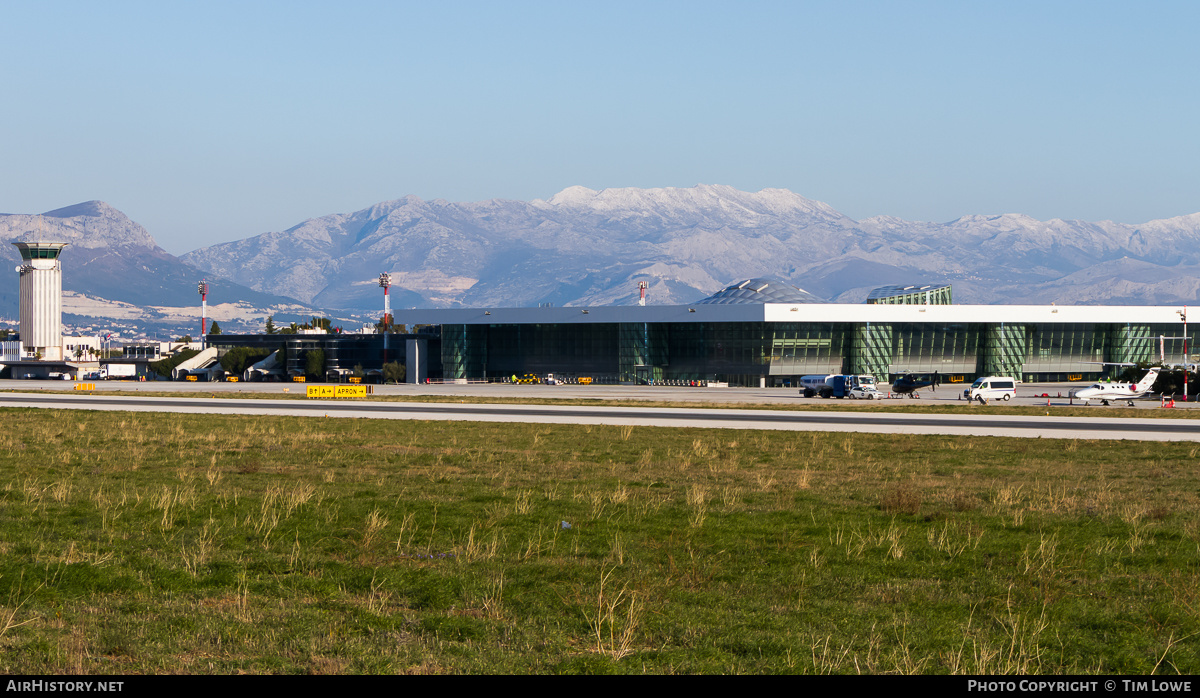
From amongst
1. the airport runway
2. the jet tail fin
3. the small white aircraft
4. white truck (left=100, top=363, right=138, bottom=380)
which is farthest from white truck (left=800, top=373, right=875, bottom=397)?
white truck (left=100, top=363, right=138, bottom=380)

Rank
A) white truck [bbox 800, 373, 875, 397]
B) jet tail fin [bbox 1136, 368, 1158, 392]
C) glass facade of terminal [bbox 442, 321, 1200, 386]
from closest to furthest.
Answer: jet tail fin [bbox 1136, 368, 1158, 392] < white truck [bbox 800, 373, 875, 397] < glass facade of terminal [bbox 442, 321, 1200, 386]

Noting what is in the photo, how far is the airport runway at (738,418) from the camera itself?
147ft

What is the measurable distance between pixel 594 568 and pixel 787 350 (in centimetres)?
11486

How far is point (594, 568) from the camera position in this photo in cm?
1518

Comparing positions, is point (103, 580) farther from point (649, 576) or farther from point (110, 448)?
point (110, 448)

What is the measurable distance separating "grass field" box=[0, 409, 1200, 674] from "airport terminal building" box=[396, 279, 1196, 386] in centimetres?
9945

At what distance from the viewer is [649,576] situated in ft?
48.0

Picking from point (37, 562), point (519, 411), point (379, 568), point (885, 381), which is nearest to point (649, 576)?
point (379, 568)

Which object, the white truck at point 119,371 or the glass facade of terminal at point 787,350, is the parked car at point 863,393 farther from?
the white truck at point 119,371

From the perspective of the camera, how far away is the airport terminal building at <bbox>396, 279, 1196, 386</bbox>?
422ft

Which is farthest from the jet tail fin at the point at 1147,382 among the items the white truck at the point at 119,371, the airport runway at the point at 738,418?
the white truck at the point at 119,371

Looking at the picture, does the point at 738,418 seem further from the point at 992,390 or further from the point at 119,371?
the point at 119,371

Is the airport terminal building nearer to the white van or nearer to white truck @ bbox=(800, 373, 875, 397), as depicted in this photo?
white truck @ bbox=(800, 373, 875, 397)
